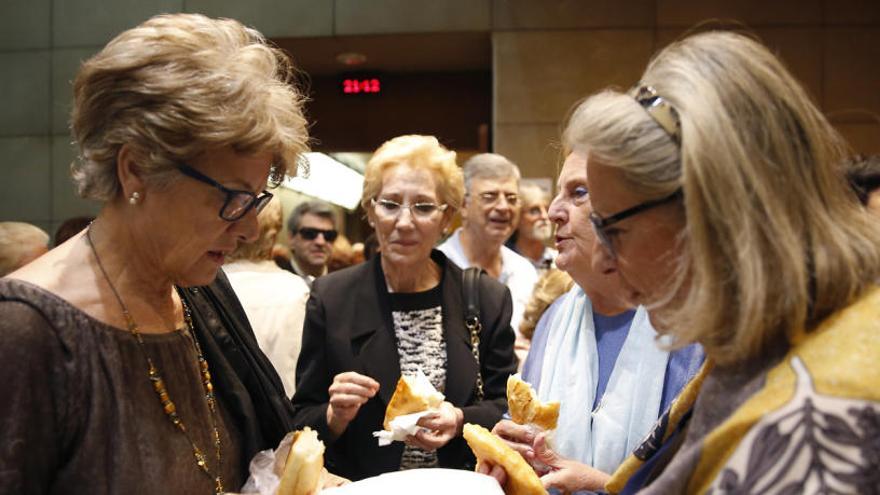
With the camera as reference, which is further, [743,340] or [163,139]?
[163,139]

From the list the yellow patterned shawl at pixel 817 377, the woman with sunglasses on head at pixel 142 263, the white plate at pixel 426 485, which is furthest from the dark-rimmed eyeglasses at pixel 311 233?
the yellow patterned shawl at pixel 817 377

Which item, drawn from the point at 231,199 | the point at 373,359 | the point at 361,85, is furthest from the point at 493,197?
the point at 361,85

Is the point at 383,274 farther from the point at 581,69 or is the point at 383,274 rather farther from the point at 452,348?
the point at 581,69

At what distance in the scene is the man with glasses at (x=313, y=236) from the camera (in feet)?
17.4

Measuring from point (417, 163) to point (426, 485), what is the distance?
64.4 inches

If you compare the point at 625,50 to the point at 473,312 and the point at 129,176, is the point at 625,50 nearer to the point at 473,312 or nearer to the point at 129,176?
the point at 473,312

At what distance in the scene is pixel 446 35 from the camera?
7.30m

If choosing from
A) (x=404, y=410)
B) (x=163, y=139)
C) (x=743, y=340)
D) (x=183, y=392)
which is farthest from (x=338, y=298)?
(x=743, y=340)

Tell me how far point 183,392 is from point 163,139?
56 cm

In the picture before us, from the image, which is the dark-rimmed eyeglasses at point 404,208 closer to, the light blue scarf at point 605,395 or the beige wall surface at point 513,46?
the light blue scarf at point 605,395

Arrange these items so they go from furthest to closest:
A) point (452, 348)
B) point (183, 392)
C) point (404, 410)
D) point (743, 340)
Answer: point (452, 348) < point (404, 410) < point (183, 392) < point (743, 340)

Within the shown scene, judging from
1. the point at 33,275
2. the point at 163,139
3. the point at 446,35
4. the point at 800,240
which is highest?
the point at 446,35

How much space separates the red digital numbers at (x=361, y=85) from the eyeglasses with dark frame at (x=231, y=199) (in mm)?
7188

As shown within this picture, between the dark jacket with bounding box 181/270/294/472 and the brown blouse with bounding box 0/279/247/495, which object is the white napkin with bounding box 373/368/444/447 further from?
the brown blouse with bounding box 0/279/247/495
